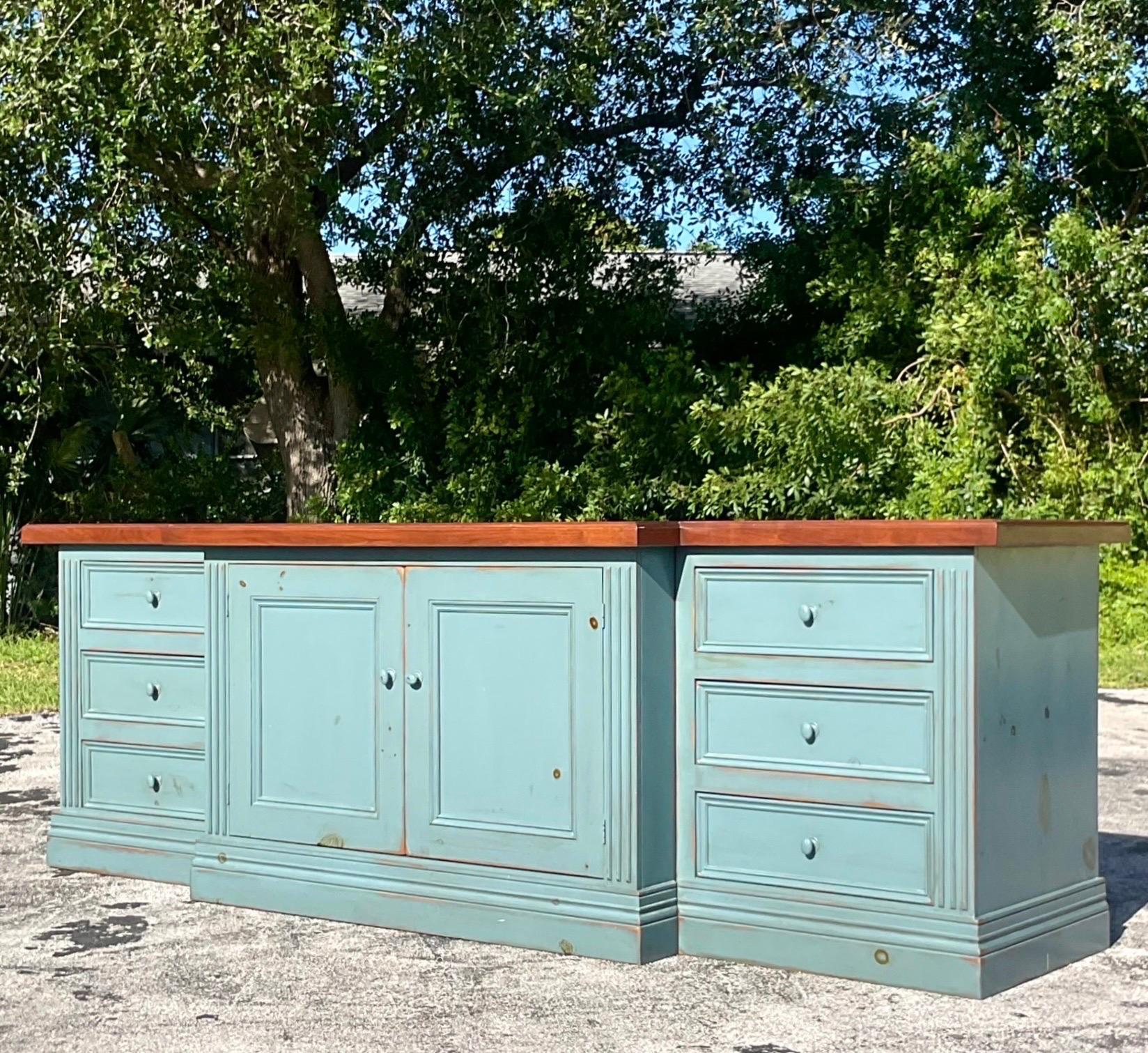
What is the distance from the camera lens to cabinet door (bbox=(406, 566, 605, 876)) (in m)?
4.88

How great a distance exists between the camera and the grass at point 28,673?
462 inches

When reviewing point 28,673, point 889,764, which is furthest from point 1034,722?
point 28,673

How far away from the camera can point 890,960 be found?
4.45m

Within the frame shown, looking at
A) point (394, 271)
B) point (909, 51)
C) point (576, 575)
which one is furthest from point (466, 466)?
point (576, 575)

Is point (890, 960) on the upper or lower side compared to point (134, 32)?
lower

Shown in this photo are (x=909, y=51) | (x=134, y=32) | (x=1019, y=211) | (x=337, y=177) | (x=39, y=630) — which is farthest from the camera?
(x=39, y=630)

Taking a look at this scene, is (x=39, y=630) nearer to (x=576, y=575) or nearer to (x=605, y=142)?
(x=605, y=142)

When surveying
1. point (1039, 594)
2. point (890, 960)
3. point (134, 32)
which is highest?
point (134, 32)

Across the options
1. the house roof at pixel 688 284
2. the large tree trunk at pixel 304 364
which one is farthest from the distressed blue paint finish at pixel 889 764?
the house roof at pixel 688 284

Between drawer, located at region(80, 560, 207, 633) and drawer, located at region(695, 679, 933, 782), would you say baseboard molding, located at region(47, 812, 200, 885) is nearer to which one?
drawer, located at region(80, 560, 207, 633)

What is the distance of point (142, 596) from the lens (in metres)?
5.98

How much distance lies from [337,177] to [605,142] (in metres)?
3.38

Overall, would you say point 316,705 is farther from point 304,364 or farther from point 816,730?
point 304,364

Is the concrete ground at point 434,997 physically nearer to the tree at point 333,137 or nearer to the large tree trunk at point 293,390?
the tree at point 333,137
